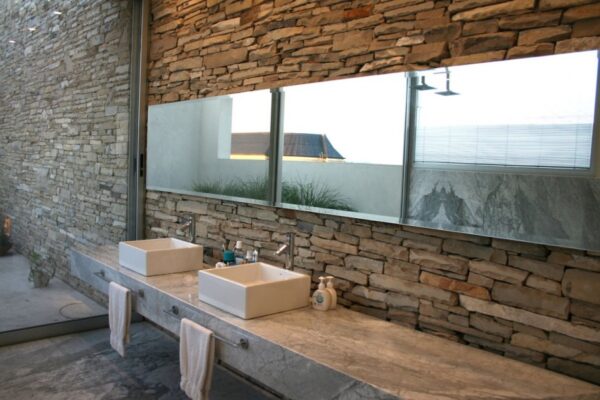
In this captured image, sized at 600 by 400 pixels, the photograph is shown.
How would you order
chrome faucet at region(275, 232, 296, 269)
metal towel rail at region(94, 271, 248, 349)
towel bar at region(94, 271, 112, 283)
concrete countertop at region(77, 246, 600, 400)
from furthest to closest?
towel bar at region(94, 271, 112, 283) → chrome faucet at region(275, 232, 296, 269) → metal towel rail at region(94, 271, 248, 349) → concrete countertop at region(77, 246, 600, 400)

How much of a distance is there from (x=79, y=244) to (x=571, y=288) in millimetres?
3459

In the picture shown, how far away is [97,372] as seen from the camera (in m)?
3.43

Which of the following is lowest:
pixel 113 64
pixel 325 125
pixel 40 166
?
pixel 40 166

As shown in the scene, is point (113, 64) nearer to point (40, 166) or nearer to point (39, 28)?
point (39, 28)

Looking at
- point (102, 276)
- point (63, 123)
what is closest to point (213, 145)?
point (102, 276)

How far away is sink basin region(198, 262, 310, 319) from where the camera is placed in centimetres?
230

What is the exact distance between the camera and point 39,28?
381cm

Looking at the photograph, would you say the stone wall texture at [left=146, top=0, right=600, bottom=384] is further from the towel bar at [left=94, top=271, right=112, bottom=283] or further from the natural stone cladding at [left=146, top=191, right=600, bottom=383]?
the towel bar at [left=94, top=271, right=112, bottom=283]

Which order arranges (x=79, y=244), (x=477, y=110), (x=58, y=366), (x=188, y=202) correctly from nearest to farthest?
1. (x=477, y=110)
2. (x=58, y=366)
3. (x=188, y=202)
4. (x=79, y=244)

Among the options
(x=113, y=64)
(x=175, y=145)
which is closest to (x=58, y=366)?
(x=175, y=145)

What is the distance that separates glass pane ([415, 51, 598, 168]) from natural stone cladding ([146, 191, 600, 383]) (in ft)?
1.10

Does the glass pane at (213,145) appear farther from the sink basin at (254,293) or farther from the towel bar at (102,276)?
the towel bar at (102,276)

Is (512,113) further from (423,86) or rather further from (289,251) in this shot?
(289,251)

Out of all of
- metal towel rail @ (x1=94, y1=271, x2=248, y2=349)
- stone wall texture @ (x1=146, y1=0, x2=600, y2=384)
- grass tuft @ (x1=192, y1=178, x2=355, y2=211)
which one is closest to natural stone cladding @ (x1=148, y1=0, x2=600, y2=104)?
stone wall texture @ (x1=146, y1=0, x2=600, y2=384)
